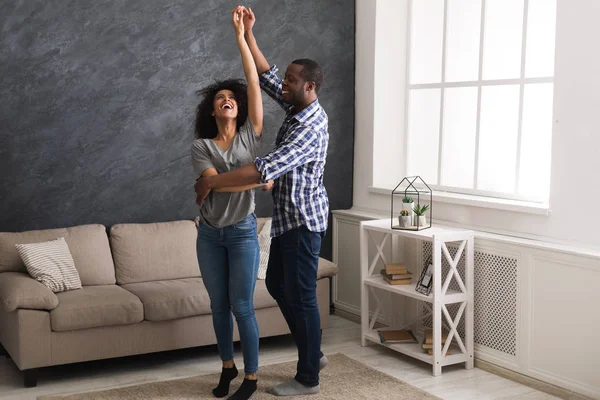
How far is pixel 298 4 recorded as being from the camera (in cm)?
549

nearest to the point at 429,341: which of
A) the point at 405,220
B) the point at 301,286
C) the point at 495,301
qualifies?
the point at 495,301

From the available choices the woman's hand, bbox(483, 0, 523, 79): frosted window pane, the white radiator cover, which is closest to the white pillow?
the white radiator cover

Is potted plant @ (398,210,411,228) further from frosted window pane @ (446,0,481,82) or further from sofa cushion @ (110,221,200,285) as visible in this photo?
sofa cushion @ (110,221,200,285)

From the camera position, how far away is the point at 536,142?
14.6 ft

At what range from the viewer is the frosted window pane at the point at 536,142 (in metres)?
4.39

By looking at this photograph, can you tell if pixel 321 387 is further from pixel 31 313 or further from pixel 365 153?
pixel 365 153

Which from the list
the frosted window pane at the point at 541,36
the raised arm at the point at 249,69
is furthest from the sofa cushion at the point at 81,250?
the frosted window pane at the point at 541,36

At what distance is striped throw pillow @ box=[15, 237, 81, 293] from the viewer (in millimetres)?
4293

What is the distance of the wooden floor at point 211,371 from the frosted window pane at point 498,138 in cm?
117

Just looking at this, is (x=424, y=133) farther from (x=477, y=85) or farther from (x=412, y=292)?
(x=412, y=292)

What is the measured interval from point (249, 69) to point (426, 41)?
2012 mm

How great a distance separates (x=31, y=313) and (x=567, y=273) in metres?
2.81

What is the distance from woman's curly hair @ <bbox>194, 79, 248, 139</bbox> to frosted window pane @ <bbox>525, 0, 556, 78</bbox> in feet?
5.70

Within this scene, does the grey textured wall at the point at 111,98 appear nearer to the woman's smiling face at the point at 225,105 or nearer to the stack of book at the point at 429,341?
the woman's smiling face at the point at 225,105
